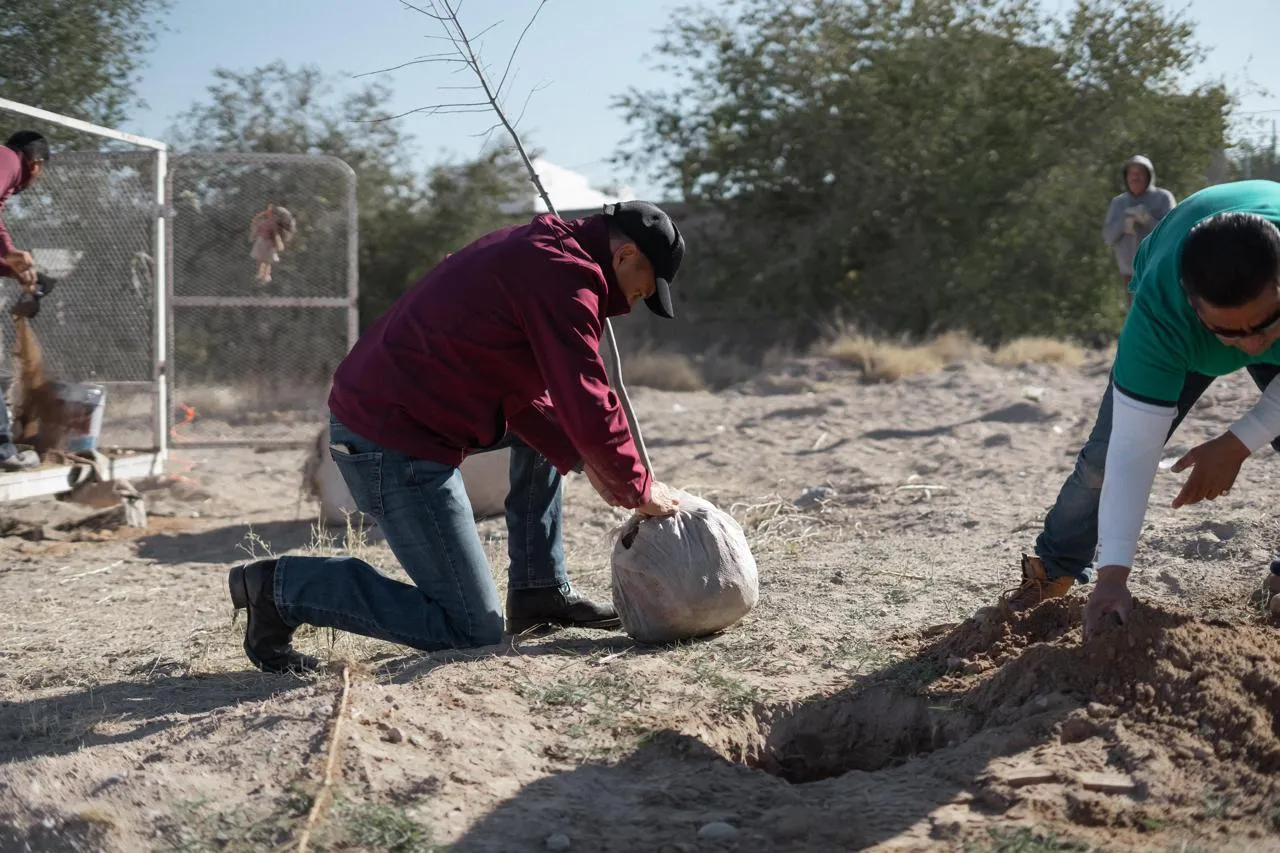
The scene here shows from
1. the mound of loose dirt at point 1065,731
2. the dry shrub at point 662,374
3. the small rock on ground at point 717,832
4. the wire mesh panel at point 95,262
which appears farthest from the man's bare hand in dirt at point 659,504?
the dry shrub at point 662,374

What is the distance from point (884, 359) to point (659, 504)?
37.7ft

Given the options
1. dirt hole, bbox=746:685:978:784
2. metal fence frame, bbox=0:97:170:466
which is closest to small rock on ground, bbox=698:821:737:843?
dirt hole, bbox=746:685:978:784

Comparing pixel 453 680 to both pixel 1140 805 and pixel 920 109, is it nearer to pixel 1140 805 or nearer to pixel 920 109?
pixel 1140 805

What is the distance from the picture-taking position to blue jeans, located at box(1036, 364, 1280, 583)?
3867mm

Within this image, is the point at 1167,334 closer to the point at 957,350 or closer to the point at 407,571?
the point at 407,571

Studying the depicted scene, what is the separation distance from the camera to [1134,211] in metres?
10.6

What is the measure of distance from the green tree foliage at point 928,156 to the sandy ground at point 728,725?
44.5 ft

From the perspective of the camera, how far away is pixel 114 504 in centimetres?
826

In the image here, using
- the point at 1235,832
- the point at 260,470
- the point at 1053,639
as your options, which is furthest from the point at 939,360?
the point at 1235,832

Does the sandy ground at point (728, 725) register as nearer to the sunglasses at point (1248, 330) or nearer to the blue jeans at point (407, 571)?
the blue jeans at point (407, 571)

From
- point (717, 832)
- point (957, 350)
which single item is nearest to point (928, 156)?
point (957, 350)

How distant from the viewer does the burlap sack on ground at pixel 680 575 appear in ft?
13.4

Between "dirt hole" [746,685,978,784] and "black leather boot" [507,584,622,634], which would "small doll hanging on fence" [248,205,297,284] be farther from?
"dirt hole" [746,685,978,784]

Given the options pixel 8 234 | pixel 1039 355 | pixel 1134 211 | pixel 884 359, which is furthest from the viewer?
pixel 1039 355
